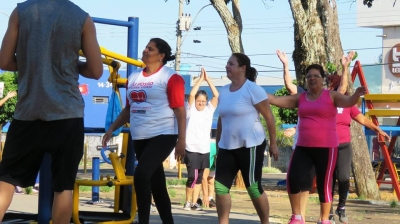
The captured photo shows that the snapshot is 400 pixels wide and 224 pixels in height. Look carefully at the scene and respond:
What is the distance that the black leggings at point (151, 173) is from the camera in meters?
7.20

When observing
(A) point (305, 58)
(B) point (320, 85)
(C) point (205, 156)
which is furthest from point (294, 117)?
(B) point (320, 85)

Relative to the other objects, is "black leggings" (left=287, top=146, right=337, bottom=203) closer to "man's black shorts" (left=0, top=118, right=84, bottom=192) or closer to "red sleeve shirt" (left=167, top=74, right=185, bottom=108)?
"red sleeve shirt" (left=167, top=74, right=185, bottom=108)

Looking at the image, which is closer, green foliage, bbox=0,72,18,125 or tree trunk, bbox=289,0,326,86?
tree trunk, bbox=289,0,326,86

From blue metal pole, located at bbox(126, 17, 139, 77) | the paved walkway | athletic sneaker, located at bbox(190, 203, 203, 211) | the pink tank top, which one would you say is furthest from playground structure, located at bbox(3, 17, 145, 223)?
athletic sneaker, located at bbox(190, 203, 203, 211)

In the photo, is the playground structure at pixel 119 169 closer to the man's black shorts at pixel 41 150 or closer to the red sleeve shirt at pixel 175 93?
the red sleeve shirt at pixel 175 93

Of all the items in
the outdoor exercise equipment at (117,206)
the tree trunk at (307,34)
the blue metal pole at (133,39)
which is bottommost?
the outdoor exercise equipment at (117,206)

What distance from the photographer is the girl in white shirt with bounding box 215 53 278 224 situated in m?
7.69

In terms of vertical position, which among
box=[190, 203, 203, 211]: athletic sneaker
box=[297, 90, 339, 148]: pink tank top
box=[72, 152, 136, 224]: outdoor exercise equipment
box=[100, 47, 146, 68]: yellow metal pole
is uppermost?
box=[100, 47, 146, 68]: yellow metal pole

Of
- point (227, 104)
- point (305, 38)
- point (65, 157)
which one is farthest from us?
point (305, 38)

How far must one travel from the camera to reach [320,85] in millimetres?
8586

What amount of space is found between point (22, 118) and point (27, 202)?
6.97 meters

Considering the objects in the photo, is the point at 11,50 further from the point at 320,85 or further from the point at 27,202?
the point at 27,202

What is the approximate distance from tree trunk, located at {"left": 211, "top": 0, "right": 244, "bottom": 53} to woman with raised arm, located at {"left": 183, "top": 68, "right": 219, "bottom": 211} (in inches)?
264

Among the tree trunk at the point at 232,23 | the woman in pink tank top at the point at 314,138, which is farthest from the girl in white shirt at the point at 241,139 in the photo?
the tree trunk at the point at 232,23
